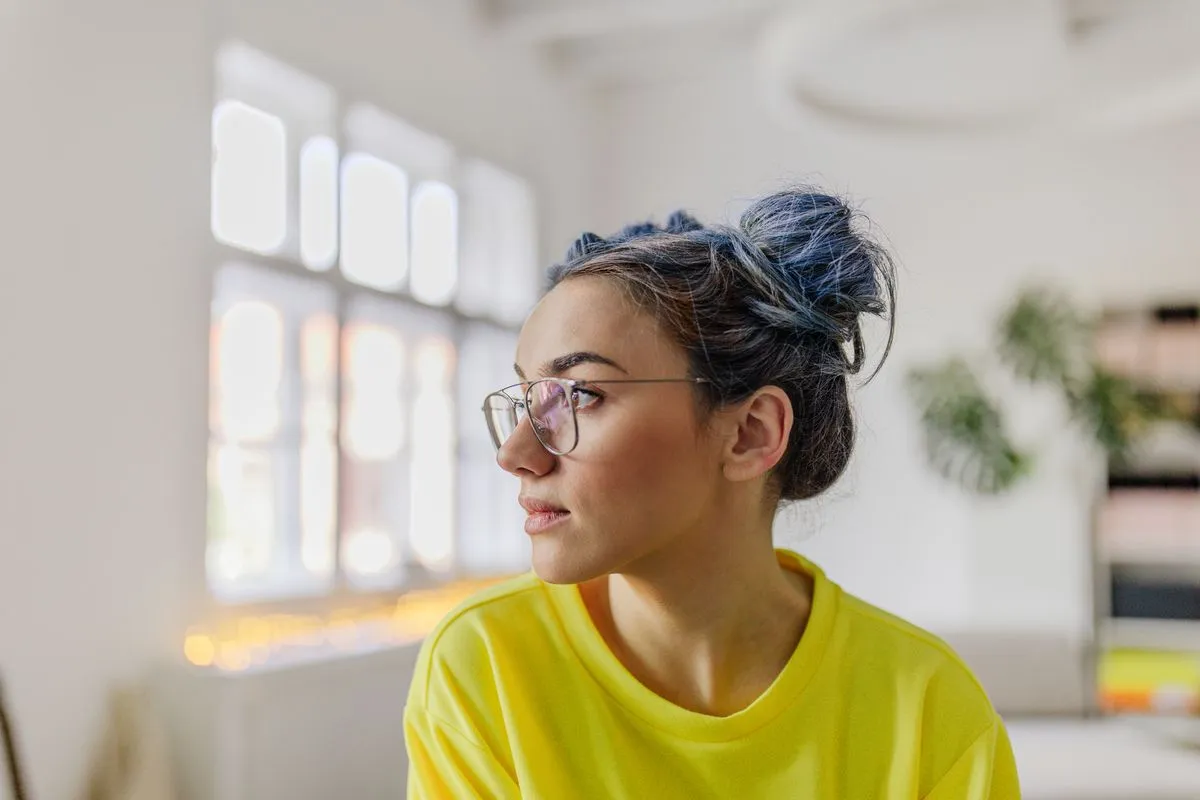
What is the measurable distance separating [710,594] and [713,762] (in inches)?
6.9

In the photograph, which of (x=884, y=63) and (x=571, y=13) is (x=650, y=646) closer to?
(x=884, y=63)

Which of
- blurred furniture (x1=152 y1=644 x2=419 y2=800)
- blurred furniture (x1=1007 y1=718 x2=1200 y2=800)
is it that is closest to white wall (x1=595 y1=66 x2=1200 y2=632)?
blurred furniture (x1=1007 y1=718 x2=1200 y2=800)

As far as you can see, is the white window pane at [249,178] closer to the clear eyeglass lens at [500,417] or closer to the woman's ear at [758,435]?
the clear eyeglass lens at [500,417]

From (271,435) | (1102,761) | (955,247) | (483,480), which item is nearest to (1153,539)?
(955,247)

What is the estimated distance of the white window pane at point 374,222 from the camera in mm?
4355

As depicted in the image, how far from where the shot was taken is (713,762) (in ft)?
3.80

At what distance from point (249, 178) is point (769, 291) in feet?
9.91

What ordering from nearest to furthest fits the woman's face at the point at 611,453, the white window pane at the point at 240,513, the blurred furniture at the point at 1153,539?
the woman's face at the point at 611,453
the white window pane at the point at 240,513
the blurred furniture at the point at 1153,539

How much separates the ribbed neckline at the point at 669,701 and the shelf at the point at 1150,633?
4525 millimetres

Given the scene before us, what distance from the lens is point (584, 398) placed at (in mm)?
1129

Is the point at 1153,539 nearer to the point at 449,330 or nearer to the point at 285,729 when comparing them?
the point at 449,330

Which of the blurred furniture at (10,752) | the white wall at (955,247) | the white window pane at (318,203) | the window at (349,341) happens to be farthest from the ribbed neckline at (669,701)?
the white wall at (955,247)

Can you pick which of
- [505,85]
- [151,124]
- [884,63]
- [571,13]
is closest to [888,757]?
[151,124]

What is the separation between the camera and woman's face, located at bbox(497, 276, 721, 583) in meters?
1.12
